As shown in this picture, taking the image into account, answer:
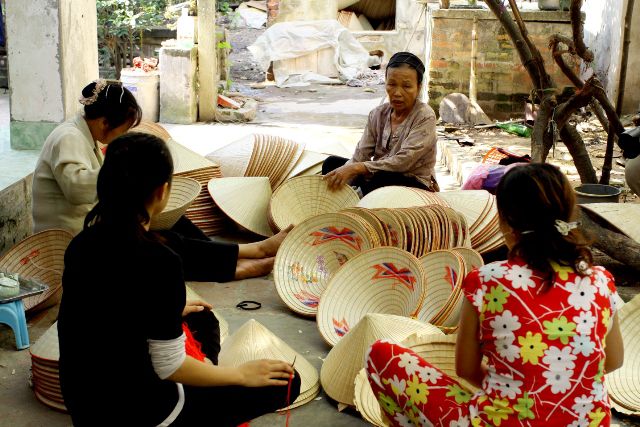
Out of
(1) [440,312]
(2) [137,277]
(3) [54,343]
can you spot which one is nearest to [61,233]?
(3) [54,343]

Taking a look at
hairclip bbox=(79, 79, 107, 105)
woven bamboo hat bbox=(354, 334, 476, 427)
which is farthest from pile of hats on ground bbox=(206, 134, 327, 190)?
woven bamboo hat bbox=(354, 334, 476, 427)

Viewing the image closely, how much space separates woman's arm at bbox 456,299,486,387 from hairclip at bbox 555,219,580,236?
0.28 m

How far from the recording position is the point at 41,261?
3.96m

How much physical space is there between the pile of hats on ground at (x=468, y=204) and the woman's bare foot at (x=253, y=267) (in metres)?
0.58

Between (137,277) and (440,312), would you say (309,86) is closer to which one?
(440,312)

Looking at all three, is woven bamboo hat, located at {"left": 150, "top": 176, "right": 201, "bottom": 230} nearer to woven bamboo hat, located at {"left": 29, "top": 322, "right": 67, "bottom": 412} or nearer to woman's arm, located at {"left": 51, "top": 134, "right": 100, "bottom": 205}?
woman's arm, located at {"left": 51, "top": 134, "right": 100, "bottom": 205}

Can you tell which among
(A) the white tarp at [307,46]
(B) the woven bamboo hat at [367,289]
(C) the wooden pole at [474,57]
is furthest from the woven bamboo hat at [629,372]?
(A) the white tarp at [307,46]

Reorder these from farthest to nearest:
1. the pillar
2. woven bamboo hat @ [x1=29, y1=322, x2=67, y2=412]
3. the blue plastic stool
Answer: the pillar
the blue plastic stool
woven bamboo hat @ [x1=29, y1=322, x2=67, y2=412]

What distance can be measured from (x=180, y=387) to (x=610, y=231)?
2.89 m

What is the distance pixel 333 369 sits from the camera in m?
3.11

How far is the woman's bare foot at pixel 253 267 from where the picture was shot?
434cm

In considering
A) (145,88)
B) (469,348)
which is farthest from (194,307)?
A: (145,88)

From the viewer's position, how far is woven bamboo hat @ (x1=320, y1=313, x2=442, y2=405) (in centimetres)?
302

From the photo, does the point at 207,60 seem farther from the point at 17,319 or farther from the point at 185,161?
the point at 17,319
